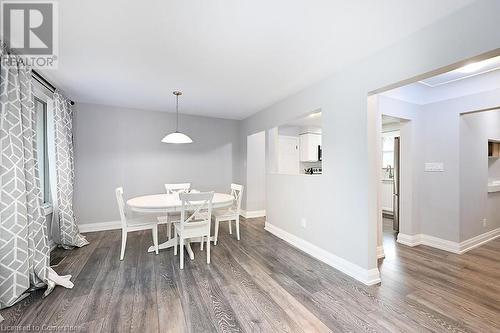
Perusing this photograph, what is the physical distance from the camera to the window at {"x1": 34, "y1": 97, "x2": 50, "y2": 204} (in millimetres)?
3246

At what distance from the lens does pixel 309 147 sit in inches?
228

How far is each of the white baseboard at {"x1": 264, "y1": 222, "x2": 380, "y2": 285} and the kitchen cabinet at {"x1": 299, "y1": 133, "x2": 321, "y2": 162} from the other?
2680 mm

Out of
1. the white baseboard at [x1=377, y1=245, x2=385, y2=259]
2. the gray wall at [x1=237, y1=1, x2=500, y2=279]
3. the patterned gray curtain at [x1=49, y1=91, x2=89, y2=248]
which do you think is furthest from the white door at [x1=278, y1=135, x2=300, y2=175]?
the patterned gray curtain at [x1=49, y1=91, x2=89, y2=248]

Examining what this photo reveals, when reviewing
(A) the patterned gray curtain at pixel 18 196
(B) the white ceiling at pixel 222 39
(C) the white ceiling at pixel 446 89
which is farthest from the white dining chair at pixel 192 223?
A: (C) the white ceiling at pixel 446 89

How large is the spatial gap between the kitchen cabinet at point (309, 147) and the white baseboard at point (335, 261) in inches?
105

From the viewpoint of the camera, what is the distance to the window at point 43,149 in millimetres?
3246

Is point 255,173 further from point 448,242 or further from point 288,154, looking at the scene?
point 448,242

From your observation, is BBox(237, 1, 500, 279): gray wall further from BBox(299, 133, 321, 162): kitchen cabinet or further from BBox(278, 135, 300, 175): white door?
BBox(299, 133, 321, 162): kitchen cabinet

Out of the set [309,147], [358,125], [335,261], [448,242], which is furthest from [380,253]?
[309,147]

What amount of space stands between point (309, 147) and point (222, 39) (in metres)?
4.28

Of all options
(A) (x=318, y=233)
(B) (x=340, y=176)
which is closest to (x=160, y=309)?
(A) (x=318, y=233)

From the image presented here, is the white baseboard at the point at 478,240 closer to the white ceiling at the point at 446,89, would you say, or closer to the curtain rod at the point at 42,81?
the white ceiling at the point at 446,89

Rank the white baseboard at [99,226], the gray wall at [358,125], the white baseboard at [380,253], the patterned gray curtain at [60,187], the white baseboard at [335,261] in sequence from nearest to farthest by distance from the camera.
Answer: the gray wall at [358,125], the white baseboard at [335,261], the white baseboard at [380,253], the patterned gray curtain at [60,187], the white baseboard at [99,226]

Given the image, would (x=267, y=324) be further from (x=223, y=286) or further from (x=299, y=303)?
(x=223, y=286)
